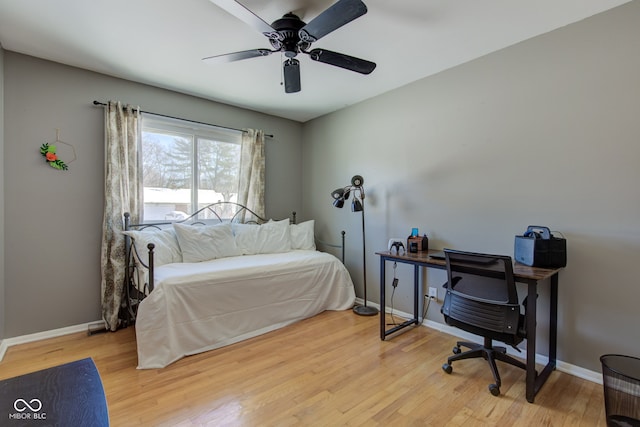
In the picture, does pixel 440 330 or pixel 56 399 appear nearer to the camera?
pixel 56 399

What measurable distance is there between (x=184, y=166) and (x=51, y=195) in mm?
1239

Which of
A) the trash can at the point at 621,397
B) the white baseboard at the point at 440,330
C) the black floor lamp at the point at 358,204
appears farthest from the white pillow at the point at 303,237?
the trash can at the point at 621,397

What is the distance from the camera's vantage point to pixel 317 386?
201cm

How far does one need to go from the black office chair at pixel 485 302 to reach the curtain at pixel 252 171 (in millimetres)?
2637

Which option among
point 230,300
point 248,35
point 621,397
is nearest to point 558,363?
point 621,397

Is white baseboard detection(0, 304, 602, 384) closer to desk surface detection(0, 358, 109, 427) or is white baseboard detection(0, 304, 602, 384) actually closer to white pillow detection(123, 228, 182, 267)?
white pillow detection(123, 228, 182, 267)

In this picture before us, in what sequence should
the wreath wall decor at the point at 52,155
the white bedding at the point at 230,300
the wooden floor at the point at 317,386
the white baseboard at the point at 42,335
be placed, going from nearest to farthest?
the wooden floor at the point at 317,386
the white bedding at the point at 230,300
the white baseboard at the point at 42,335
the wreath wall decor at the point at 52,155

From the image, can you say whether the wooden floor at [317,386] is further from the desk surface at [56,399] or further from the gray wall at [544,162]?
the desk surface at [56,399]

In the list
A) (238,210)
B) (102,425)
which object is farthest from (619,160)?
(238,210)

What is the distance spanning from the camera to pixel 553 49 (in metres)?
2.23

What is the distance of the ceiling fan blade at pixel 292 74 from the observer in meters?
2.17

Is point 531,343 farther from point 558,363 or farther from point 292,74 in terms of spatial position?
point 292,74

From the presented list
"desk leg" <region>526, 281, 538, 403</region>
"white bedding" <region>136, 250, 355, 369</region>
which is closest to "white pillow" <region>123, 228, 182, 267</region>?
"white bedding" <region>136, 250, 355, 369</region>

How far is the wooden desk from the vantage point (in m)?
1.83
